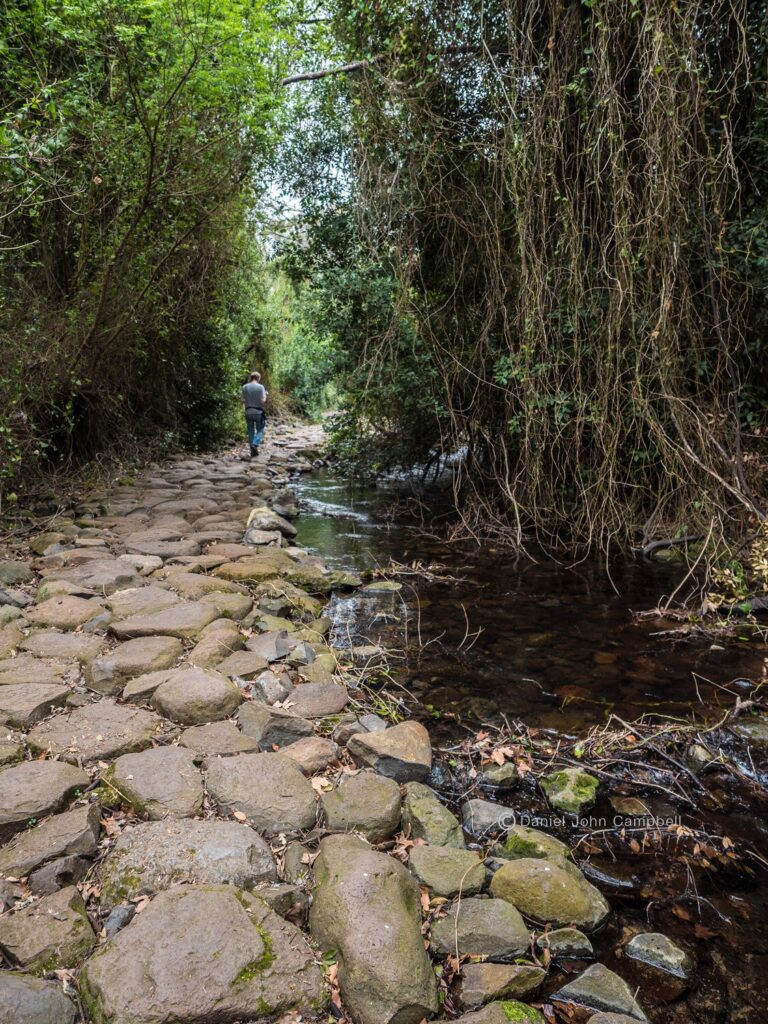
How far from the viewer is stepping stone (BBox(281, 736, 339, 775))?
246 cm

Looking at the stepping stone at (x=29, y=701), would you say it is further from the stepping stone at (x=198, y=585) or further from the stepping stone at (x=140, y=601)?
the stepping stone at (x=198, y=585)

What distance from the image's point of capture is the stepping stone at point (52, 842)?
1750 mm

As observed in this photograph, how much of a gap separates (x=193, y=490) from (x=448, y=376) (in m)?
3.50

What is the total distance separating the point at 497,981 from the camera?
1.67 metres

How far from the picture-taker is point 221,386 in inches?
467

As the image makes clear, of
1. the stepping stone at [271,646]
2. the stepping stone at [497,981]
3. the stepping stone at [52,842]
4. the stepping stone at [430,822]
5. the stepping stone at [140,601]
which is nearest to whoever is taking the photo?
the stepping stone at [497,981]

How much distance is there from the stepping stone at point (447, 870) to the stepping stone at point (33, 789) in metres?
1.11

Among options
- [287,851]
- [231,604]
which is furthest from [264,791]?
[231,604]

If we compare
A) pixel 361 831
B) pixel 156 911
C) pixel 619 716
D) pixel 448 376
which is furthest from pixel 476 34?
pixel 156 911

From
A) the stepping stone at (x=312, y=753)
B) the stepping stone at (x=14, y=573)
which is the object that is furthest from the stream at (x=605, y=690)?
the stepping stone at (x=14, y=573)

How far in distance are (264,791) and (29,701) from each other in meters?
1.05

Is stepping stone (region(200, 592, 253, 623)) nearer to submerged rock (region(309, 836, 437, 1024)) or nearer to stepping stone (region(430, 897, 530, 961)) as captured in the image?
submerged rock (region(309, 836, 437, 1024))

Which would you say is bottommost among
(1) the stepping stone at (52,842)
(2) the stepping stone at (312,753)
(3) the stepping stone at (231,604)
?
(2) the stepping stone at (312,753)

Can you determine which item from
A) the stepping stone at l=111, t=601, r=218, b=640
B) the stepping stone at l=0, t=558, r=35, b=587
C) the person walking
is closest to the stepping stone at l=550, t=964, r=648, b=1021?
the stepping stone at l=111, t=601, r=218, b=640
